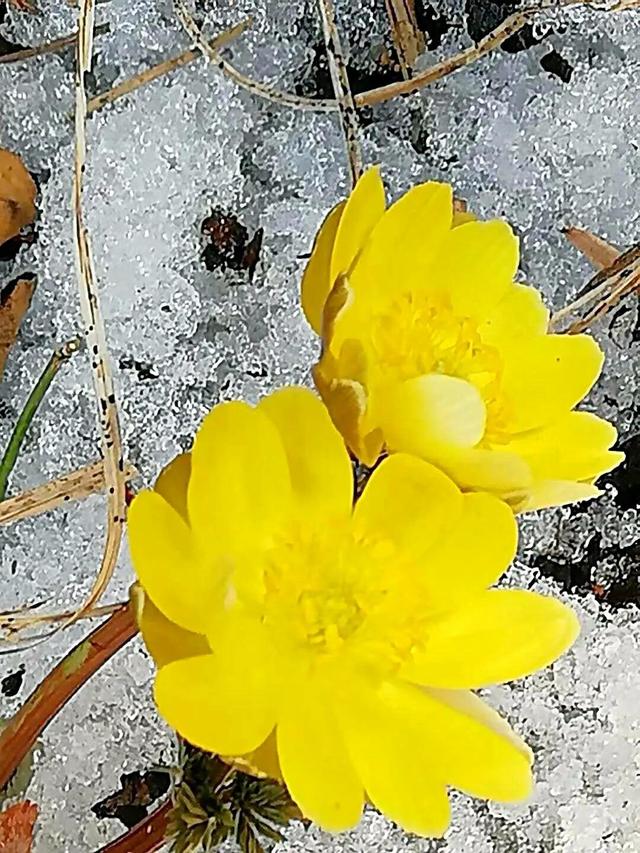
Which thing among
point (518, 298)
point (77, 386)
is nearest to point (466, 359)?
point (518, 298)

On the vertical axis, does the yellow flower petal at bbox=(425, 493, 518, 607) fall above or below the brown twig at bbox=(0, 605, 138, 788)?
above

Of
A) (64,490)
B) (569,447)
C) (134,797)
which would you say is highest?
(569,447)

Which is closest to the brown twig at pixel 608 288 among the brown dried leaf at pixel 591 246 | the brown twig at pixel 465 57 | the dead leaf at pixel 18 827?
the brown dried leaf at pixel 591 246

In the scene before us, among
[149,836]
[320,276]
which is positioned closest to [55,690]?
[149,836]

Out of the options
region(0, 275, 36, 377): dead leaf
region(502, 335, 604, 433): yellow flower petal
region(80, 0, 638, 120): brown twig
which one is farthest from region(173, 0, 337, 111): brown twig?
region(502, 335, 604, 433): yellow flower petal

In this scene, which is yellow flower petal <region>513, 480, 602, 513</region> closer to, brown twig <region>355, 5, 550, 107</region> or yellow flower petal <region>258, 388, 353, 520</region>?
yellow flower petal <region>258, 388, 353, 520</region>

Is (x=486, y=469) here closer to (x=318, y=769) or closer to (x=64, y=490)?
(x=318, y=769)
